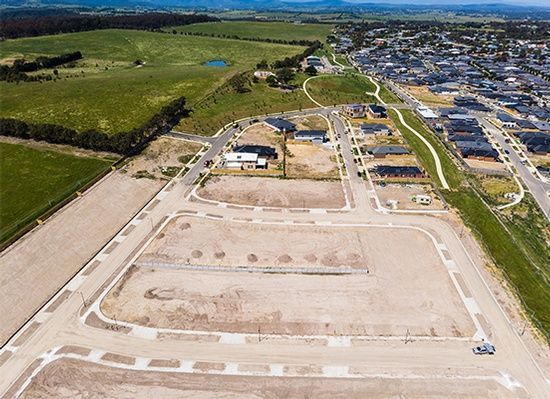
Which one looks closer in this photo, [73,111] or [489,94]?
[73,111]

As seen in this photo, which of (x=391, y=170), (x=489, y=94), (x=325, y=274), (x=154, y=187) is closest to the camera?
(x=325, y=274)

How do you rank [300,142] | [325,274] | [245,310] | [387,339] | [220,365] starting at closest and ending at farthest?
[220,365] < [387,339] < [245,310] < [325,274] < [300,142]

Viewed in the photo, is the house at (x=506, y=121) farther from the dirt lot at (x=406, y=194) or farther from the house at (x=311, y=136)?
the house at (x=311, y=136)

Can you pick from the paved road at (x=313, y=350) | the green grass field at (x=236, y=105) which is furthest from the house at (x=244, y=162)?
the paved road at (x=313, y=350)

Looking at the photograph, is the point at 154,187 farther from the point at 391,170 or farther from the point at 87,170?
the point at 391,170

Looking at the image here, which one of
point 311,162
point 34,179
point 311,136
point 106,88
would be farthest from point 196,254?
point 106,88

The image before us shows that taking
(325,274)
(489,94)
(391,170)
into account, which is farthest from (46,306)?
(489,94)
